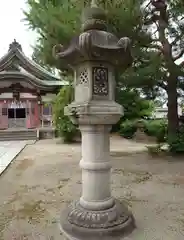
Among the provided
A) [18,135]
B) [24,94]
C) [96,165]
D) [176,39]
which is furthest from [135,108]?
[96,165]

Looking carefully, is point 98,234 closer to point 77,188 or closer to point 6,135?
point 77,188

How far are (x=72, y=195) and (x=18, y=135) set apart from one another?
43.2 ft

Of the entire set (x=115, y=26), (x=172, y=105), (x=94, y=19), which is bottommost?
(x=172, y=105)

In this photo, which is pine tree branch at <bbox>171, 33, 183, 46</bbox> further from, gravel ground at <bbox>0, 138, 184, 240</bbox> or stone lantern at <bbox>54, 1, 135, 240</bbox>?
stone lantern at <bbox>54, 1, 135, 240</bbox>

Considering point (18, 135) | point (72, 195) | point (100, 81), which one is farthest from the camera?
point (18, 135)

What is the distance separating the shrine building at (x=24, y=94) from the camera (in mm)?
17328

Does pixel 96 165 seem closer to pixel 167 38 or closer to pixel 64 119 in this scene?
pixel 167 38

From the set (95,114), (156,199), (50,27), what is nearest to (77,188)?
(156,199)

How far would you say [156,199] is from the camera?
14.4ft

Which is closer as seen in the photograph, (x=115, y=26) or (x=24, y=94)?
(x=115, y=26)

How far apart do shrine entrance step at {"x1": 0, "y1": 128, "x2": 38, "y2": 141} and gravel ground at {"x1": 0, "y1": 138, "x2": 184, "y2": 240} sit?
8629 mm

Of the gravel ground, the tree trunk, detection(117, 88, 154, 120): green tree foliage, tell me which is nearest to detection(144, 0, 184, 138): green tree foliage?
the tree trunk

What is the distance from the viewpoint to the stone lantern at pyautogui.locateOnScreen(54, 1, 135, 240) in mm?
2967

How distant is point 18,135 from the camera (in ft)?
55.9
